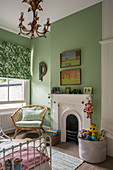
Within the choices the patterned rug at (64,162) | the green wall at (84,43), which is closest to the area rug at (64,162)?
the patterned rug at (64,162)

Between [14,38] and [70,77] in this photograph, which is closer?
[70,77]

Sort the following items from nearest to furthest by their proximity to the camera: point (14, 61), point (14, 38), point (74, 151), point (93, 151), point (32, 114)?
point (93, 151) < point (74, 151) < point (32, 114) < point (14, 61) < point (14, 38)

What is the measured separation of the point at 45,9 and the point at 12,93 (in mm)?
2550

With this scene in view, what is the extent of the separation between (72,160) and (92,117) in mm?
967

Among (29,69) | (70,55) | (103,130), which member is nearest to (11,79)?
(29,69)

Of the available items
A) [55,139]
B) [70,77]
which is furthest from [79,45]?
[55,139]

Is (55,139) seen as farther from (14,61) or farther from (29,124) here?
(14,61)

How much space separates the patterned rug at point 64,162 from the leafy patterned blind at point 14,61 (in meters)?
2.56

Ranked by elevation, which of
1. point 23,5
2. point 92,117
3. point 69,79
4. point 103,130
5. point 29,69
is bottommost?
point 103,130

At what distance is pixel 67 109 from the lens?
349 cm

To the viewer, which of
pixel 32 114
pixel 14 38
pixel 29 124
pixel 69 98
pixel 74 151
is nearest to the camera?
pixel 74 151

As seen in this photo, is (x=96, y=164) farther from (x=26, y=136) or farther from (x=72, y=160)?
(x=26, y=136)

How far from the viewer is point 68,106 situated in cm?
349

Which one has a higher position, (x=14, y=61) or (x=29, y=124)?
(x=14, y=61)
